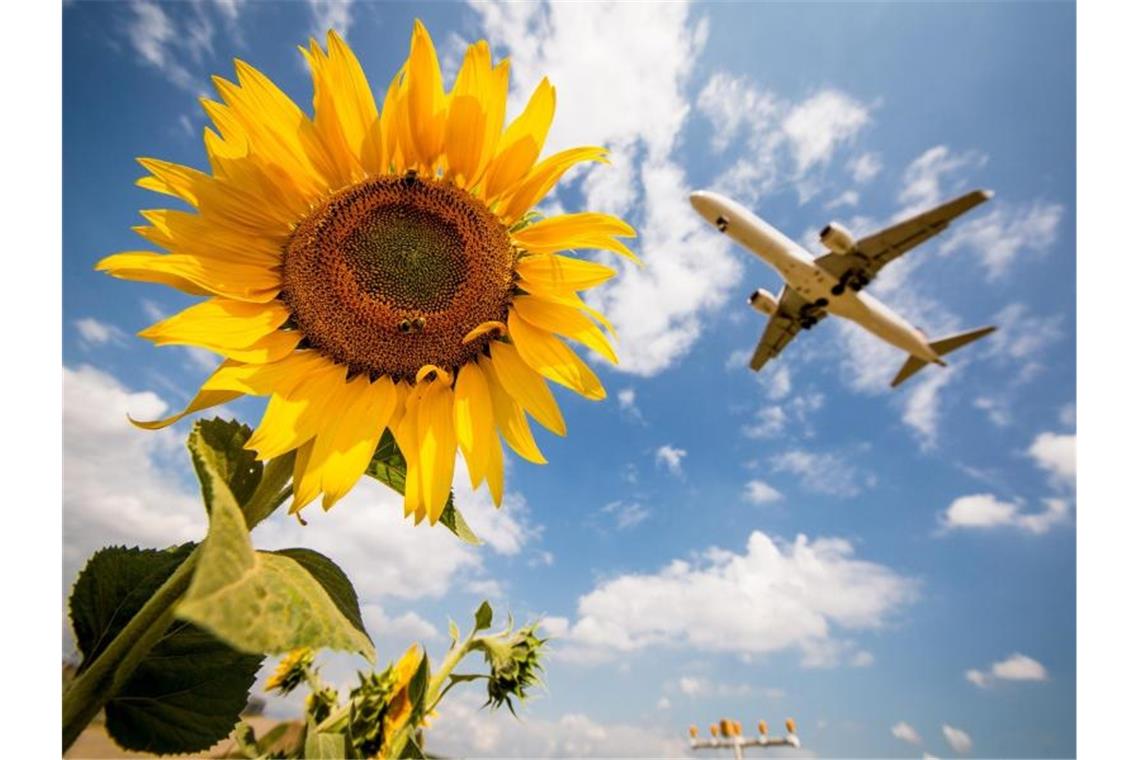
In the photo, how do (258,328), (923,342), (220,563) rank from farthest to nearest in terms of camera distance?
(923,342)
(258,328)
(220,563)

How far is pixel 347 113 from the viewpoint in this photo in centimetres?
88

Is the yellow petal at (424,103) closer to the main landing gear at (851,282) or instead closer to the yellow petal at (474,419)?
the yellow petal at (474,419)

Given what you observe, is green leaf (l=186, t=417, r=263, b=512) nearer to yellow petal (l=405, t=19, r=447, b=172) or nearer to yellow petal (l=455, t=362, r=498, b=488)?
yellow petal (l=455, t=362, r=498, b=488)

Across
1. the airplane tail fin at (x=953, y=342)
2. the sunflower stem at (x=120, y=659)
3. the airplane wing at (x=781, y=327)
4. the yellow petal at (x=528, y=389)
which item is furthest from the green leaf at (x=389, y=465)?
the airplane tail fin at (x=953, y=342)

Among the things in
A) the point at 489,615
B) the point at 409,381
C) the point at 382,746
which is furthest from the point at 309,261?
the point at 382,746

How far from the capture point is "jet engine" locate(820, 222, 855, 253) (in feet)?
38.4

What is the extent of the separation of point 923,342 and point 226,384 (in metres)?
16.3

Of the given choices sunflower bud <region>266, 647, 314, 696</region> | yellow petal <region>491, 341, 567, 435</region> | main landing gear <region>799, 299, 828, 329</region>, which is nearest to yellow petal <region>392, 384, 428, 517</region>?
yellow petal <region>491, 341, 567, 435</region>

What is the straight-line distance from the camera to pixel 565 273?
36.2 inches

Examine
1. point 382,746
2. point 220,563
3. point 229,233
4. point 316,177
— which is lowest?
point 382,746

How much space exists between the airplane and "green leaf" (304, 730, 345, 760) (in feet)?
39.1

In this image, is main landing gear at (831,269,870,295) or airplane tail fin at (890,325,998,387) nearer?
main landing gear at (831,269,870,295)

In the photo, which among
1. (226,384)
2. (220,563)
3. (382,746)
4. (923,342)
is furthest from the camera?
(923,342)

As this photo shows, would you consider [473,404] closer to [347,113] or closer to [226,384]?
[226,384]
